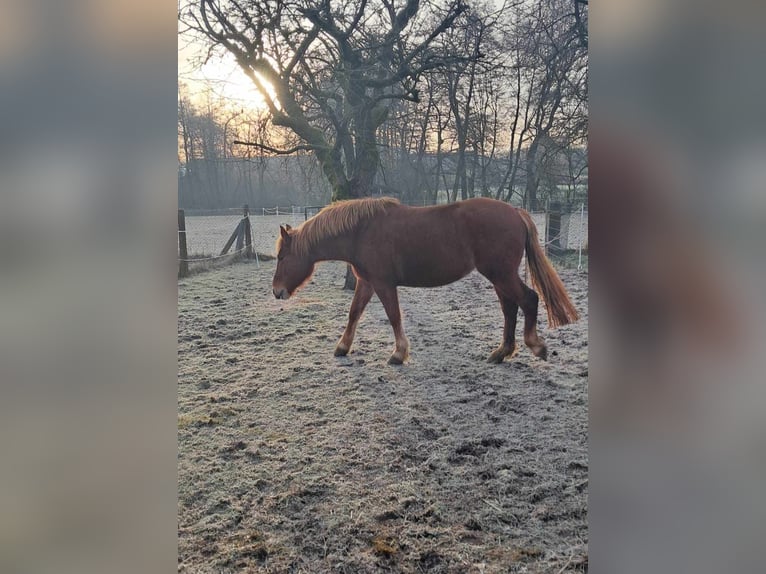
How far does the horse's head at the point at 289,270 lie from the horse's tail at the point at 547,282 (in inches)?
39.4

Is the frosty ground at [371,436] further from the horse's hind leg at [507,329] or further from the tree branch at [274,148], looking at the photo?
the tree branch at [274,148]

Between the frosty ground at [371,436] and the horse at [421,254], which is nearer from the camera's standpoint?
the frosty ground at [371,436]

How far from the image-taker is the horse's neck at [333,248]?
224 centimetres

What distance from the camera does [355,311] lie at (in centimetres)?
224

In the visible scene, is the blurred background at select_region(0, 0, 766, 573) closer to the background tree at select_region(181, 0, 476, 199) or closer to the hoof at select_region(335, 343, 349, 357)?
the background tree at select_region(181, 0, 476, 199)

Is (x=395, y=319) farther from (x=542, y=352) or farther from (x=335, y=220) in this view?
(x=542, y=352)

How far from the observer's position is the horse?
2.07 metres

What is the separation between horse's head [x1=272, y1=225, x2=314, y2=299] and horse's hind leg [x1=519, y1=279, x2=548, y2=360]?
988 millimetres

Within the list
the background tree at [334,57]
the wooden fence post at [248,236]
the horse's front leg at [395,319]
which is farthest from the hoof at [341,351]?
the background tree at [334,57]
